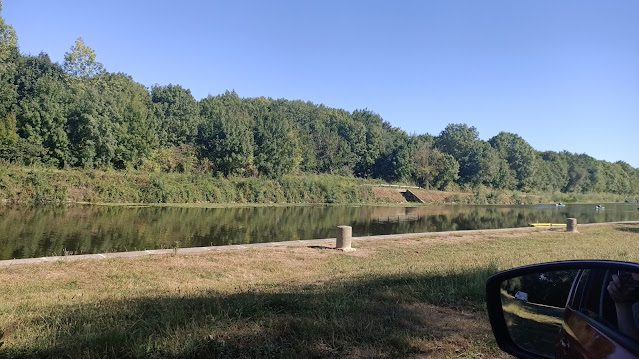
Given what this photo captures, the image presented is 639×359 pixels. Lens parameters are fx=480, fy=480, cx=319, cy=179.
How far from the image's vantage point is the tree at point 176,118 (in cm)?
6269

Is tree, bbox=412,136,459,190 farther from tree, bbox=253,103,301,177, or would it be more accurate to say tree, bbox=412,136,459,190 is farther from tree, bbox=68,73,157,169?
tree, bbox=68,73,157,169

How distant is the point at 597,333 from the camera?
175cm

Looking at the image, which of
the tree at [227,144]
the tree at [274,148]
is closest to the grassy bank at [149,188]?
the tree at [274,148]

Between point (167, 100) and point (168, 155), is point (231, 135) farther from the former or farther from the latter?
point (167, 100)

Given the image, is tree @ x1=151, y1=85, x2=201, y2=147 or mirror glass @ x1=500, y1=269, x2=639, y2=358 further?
tree @ x1=151, y1=85, x2=201, y2=147

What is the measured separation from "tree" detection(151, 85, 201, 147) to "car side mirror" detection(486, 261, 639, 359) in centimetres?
6078

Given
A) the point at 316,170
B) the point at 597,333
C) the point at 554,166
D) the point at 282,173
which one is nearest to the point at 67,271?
the point at 597,333

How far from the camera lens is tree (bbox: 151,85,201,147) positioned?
206ft

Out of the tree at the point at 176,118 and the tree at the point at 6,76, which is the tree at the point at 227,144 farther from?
the tree at the point at 6,76

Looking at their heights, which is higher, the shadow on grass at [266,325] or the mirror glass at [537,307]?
the mirror glass at [537,307]

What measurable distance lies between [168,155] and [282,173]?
15.1 meters

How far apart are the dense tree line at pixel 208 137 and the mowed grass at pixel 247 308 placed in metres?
29.2

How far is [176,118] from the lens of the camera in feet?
212

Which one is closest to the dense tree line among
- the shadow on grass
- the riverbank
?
the riverbank
